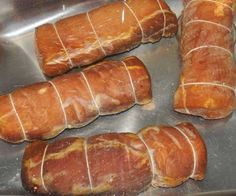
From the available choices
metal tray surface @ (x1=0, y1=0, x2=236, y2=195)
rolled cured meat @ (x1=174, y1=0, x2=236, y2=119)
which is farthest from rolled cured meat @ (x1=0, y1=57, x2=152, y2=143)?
rolled cured meat @ (x1=174, y1=0, x2=236, y2=119)

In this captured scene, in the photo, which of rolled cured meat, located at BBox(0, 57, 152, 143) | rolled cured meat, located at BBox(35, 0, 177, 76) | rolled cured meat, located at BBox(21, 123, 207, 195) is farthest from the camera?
rolled cured meat, located at BBox(35, 0, 177, 76)

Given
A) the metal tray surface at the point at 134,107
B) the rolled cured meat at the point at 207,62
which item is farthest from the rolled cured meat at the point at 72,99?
the rolled cured meat at the point at 207,62

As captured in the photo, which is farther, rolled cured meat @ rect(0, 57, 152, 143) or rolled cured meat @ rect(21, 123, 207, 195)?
rolled cured meat @ rect(0, 57, 152, 143)

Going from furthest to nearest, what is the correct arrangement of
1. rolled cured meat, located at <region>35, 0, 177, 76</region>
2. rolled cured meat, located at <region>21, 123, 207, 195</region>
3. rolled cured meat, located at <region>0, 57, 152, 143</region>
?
rolled cured meat, located at <region>35, 0, 177, 76</region>, rolled cured meat, located at <region>0, 57, 152, 143</region>, rolled cured meat, located at <region>21, 123, 207, 195</region>

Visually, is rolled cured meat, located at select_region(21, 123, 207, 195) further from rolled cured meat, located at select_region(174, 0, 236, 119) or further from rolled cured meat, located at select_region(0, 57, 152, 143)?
rolled cured meat, located at select_region(174, 0, 236, 119)

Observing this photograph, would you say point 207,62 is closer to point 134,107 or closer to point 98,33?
point 134,107

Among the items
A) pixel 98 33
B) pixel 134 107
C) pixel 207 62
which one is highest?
pixel 98 33

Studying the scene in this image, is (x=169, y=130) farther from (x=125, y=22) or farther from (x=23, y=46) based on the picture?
(x=23, y=46)

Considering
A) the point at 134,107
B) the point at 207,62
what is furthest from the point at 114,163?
the point at 207,62
